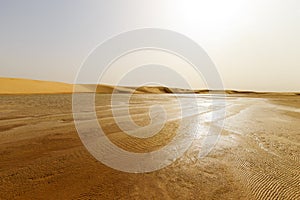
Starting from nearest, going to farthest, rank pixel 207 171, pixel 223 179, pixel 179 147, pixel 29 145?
pixel 223 179 → pixel 207 171 → pixel 29 145 → pixel 179 147

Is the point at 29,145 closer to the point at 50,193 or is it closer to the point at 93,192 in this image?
the point at 50,193

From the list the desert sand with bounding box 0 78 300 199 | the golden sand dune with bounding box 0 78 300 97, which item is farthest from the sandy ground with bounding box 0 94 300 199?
the golden sand dune with bounding box 0 78 300 97

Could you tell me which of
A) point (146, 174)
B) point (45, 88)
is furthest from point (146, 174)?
point (45, 88)

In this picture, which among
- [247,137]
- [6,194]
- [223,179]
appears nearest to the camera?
[6,194]

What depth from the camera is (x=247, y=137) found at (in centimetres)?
796

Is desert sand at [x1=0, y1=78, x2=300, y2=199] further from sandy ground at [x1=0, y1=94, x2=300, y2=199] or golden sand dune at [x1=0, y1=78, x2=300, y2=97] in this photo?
golden sand dune at [x1=0, y1=78, x2=300, y2=97]

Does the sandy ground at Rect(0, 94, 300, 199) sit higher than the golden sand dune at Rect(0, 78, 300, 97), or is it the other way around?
the golden sand dune at Rect(0, 78, 300, 97)

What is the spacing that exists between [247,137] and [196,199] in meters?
5.51

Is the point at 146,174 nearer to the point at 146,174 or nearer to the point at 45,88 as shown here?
the point at 146,174

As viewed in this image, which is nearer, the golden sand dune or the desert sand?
the desert sand

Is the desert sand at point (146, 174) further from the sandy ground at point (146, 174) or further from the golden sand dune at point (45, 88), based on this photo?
the golden sand dune at point (45, 88)

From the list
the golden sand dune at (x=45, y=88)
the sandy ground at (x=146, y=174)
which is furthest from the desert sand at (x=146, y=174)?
Answer: the golden sand dune at (x=45, y=88)

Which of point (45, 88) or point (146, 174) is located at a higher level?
point (45, 88)

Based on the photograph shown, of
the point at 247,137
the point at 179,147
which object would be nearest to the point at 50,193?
the point at 179,147
